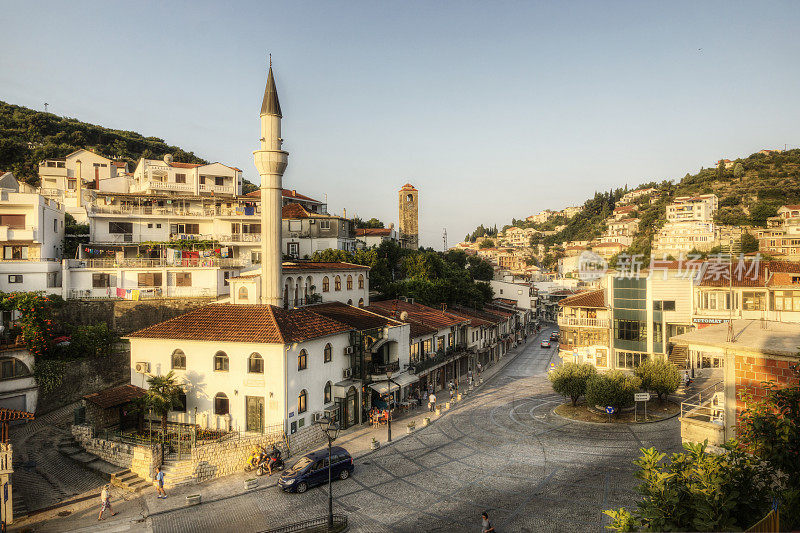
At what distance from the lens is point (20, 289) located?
34.7 m

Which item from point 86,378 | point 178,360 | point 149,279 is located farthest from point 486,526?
point 149,279

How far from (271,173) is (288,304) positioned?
9.07 meters

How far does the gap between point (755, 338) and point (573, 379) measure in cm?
1910

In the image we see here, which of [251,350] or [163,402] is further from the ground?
[251,350]

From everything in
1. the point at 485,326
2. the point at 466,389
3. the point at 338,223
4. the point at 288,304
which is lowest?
the point at 466,389

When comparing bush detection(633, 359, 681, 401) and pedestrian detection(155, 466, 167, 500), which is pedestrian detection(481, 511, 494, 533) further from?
bush detection(633, 359, 681, 401)

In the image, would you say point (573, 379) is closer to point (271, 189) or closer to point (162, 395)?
point (271, 189)

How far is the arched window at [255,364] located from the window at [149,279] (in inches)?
743

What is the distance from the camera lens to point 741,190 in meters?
122

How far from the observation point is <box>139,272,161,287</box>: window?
38531 mm

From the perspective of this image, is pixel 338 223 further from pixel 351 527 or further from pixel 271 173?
pixel 351 527

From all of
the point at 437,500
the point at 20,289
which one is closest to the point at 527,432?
the point at 437,500

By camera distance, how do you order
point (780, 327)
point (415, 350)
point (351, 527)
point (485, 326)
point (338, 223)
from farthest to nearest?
point (338, 223) < point (485, 326) < point (415, 350) < point (351, 527) < point (780, 327)

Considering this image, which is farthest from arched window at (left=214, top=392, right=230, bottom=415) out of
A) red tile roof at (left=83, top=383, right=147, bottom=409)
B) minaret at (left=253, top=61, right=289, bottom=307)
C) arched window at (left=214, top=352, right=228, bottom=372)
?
minaret at (left=253, top=61, right=289, bottom=307)
